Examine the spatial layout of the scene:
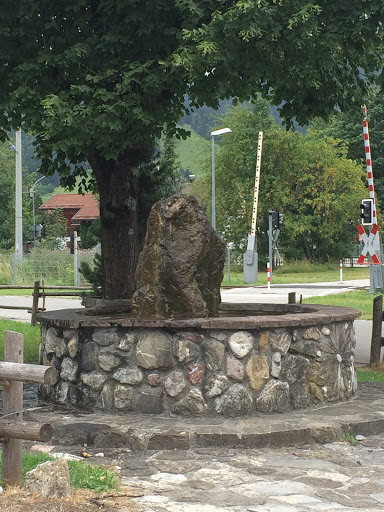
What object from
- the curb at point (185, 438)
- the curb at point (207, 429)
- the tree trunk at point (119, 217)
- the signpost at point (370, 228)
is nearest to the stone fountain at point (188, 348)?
the curb at point (207, 429)

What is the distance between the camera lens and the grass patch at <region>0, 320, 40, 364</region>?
14.6m

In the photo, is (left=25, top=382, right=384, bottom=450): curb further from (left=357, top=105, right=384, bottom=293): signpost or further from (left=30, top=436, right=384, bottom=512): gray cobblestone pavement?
(left=357, top=105, right=384, bottom=293): signpost

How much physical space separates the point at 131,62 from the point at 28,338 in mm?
6926

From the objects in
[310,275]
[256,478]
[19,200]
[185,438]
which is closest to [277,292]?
[19,200]

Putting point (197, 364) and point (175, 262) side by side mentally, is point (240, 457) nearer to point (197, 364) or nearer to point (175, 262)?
point (197, 364)

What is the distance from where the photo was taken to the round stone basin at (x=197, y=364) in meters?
8.63

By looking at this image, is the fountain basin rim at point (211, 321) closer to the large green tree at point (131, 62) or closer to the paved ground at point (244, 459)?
the paved ground at point (244, 459)

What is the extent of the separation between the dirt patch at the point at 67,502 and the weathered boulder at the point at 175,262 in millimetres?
3400

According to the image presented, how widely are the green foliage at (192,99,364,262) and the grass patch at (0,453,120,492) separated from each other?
46.7 m

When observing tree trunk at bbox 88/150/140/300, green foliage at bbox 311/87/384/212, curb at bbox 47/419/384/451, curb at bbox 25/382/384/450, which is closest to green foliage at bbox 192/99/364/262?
green foliage at bbox 311/87/384/212

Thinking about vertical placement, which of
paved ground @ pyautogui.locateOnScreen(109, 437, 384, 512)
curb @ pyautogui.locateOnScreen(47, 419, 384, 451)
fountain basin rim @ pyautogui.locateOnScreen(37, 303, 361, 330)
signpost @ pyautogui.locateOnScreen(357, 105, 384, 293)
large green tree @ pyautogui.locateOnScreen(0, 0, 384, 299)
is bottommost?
paved ground @ pyautogui.locateOnScreen(109, 437, 384, 512)

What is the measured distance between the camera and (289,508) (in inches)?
233

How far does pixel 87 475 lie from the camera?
6457mm

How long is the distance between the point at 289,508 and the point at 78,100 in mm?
8103
